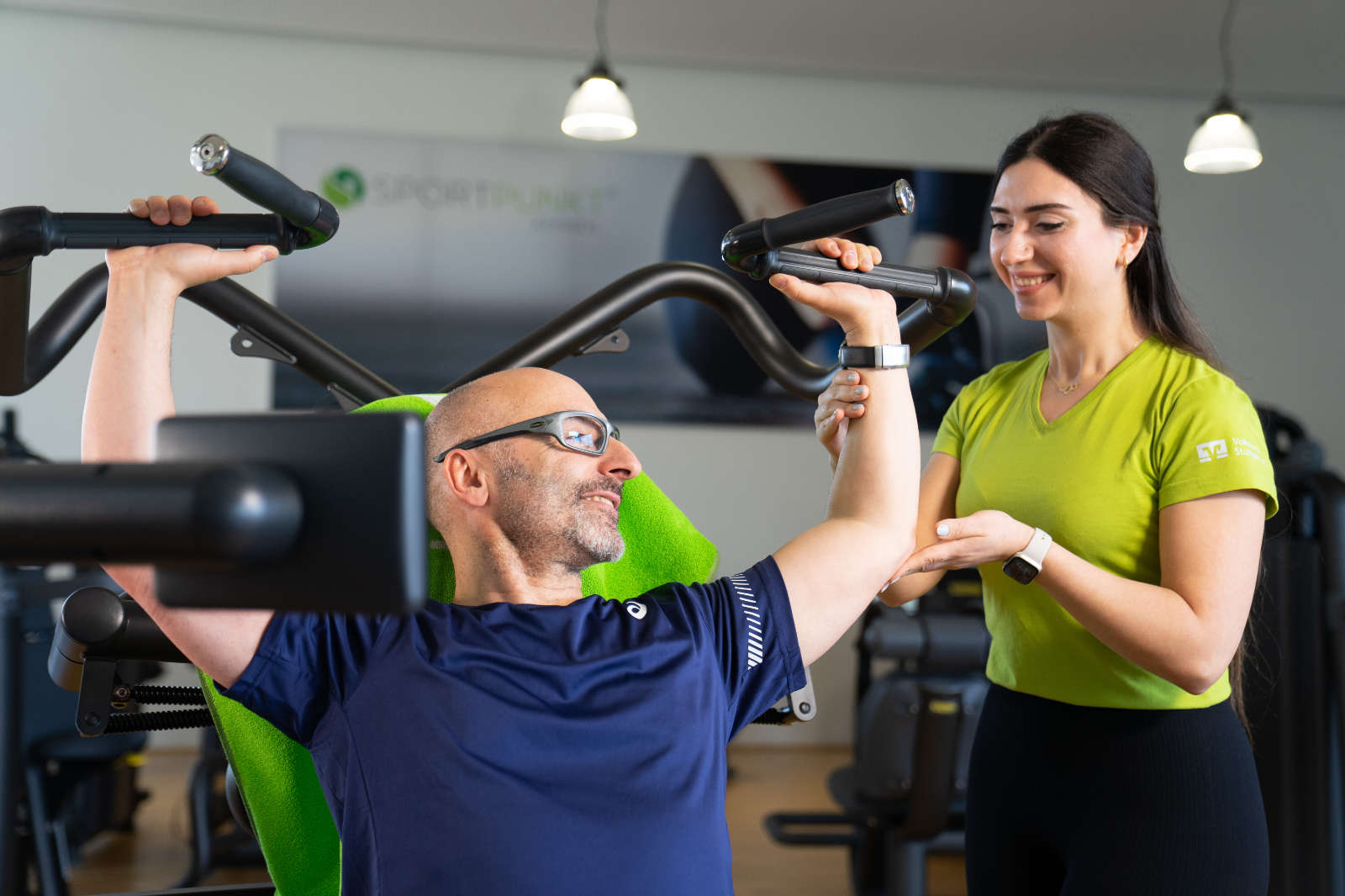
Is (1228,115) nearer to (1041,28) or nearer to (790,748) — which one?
(1041,28)

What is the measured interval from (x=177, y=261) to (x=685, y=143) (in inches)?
156

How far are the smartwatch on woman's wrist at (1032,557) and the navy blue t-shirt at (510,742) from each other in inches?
13.0

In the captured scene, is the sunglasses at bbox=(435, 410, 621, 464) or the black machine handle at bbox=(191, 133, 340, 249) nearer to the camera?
the black machine handle at bbox=(191, 133, 340, 249)

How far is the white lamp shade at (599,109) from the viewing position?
3.49m

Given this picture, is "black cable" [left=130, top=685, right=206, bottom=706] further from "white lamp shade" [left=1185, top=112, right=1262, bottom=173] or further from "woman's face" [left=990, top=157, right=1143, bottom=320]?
"white lamp shade" [left=1185, top=112, right=1262, bottom=173]

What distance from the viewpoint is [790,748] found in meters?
4.68

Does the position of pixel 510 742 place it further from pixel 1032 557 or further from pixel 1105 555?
pixel 1105 555

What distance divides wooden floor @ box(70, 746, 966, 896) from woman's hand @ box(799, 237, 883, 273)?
2311 mm

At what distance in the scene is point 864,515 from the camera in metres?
1.26

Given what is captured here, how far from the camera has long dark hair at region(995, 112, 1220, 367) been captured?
128 cm

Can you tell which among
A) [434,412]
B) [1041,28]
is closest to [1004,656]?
[434,412]

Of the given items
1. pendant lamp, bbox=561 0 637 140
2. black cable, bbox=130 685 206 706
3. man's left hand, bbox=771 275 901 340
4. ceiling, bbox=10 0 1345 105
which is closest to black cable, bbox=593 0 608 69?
ceiling, bbox=10 0 1345 105

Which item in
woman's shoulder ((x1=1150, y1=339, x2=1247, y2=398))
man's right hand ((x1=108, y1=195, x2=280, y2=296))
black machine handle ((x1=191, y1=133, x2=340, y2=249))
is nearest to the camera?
black machine handle ((x1=191, y1=133, x2=340, y2=249))

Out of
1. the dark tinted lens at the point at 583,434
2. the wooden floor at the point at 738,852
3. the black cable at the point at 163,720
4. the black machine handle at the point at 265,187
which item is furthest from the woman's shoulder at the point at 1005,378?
the wooden floor at the point at 738,852
